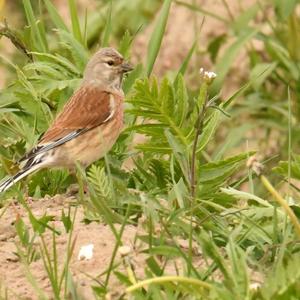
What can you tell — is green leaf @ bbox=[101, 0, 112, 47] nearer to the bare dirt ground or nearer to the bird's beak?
the bird's beak

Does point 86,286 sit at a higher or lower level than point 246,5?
higher

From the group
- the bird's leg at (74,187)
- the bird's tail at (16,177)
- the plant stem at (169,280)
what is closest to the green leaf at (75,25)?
the bird's leg at (74,187)

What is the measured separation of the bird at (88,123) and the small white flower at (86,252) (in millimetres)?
971

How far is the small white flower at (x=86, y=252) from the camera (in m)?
4.94

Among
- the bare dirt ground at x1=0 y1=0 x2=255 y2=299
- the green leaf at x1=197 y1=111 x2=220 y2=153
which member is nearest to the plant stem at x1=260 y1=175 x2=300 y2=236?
the bare dirt ground at x1=0 y1=0 x2=255 y2=299

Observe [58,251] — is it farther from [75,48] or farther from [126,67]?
[126,67]

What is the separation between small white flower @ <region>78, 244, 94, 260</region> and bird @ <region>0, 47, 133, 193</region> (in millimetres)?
971

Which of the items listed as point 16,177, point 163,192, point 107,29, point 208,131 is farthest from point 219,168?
point 107,29

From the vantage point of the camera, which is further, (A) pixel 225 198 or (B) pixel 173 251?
(A) pixel 225 198

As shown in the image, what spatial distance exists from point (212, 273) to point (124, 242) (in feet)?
1.65

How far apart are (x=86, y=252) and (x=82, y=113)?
1.89 metres

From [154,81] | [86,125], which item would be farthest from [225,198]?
[86,125]

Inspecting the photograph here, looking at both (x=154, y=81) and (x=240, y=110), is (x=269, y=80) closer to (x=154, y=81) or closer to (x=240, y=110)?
(x=240, y=110)

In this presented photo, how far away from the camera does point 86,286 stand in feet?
15.5
